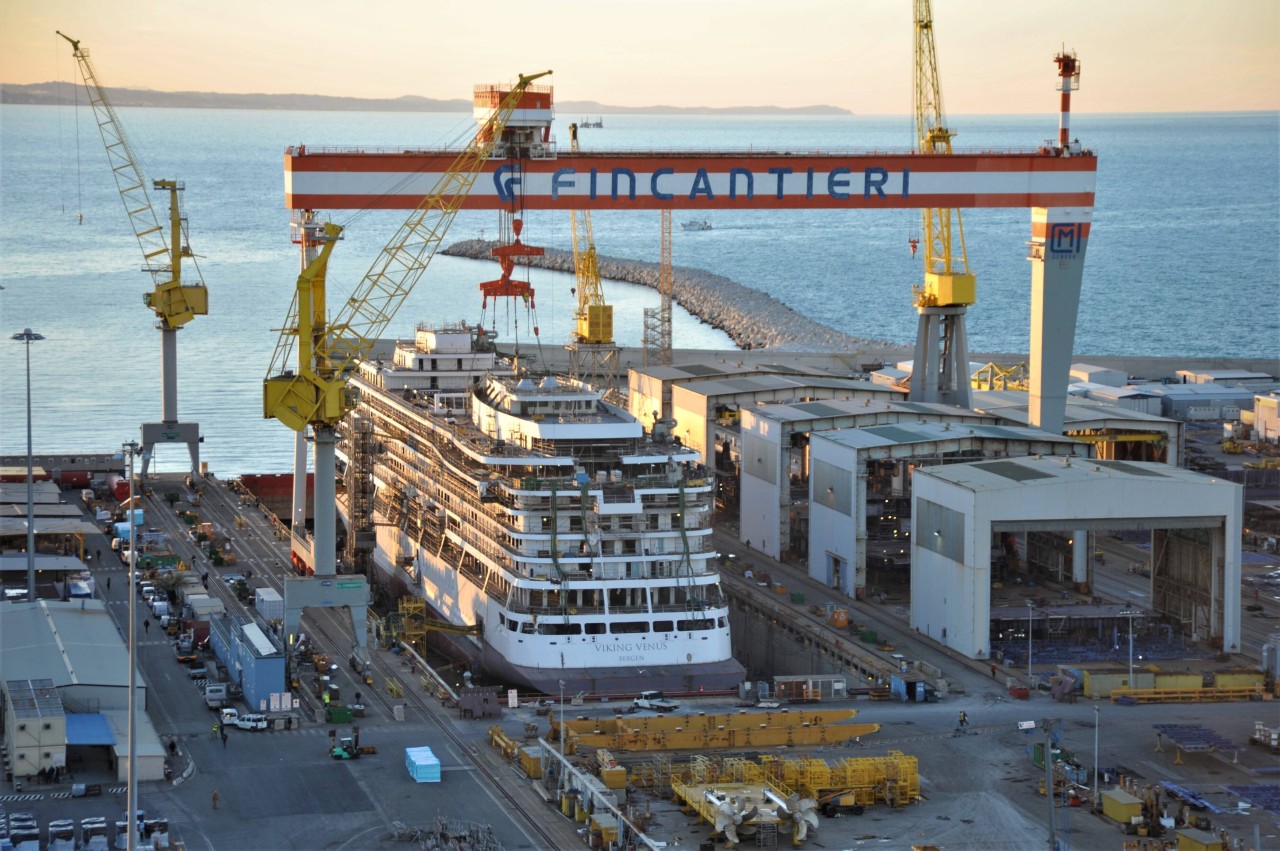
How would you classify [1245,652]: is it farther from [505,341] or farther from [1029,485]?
[505,341]

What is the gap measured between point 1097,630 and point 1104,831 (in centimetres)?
2019

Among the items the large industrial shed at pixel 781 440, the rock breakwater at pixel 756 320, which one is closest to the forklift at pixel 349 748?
the large industrial shed at pixel 781 440

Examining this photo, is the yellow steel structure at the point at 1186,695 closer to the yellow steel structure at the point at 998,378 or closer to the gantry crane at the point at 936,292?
the gantry crane at the point at 936,292

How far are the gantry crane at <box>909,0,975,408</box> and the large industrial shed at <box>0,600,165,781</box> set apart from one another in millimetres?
34643

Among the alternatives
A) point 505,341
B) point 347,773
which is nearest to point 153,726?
point 347,773

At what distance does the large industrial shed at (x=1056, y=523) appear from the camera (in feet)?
199

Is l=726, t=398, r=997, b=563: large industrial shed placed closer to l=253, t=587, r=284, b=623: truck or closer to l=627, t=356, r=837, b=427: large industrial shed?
l=627, t=356, r=837, b=427: large industrial shed

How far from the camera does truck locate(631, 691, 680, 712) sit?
5450 cm

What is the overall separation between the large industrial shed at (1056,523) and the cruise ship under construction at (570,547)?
270 inches

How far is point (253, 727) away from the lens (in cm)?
5275

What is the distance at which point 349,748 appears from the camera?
165ft

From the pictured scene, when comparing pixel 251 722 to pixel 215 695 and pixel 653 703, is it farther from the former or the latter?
pixel 653 703

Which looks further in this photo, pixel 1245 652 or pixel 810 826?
pixel 1245 652

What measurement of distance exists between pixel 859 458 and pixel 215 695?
23471mm
